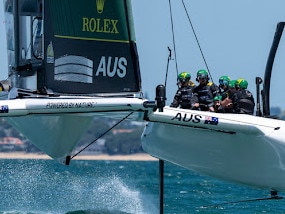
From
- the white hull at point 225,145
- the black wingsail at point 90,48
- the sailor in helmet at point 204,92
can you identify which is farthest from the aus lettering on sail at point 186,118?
the sailor in helmet at point 204,92

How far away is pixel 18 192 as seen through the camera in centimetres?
2030

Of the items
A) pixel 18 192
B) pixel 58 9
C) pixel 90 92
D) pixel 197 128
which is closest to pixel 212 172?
pixel 197 128

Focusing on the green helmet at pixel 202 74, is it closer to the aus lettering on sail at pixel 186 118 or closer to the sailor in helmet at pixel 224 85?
the sailor in helmet at pixel 224 85

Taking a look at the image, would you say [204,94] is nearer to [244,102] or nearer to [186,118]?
[244,102]

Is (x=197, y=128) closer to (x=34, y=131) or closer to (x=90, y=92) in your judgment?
(x=90, y=92)

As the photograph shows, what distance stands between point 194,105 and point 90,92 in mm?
1231

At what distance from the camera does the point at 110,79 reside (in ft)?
41.1

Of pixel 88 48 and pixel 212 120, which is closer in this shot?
pixel 212 120

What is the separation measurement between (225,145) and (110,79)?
154 cm

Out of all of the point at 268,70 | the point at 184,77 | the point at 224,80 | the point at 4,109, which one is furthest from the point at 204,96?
the point at 4,109

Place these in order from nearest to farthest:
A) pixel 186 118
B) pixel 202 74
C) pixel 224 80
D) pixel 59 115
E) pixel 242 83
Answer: pixel 186 118 < pixel 202 74 < pixel 242 83 < pixel 59 115 < pixel 224 80

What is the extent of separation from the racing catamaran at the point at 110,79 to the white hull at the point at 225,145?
1 cm

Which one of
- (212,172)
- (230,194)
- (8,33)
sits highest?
(8,33)

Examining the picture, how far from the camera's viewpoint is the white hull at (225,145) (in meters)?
11.7
